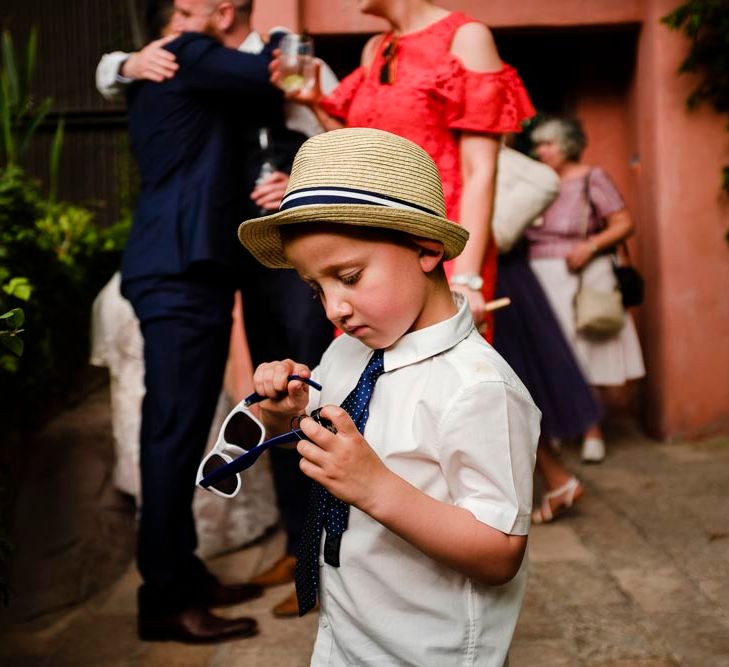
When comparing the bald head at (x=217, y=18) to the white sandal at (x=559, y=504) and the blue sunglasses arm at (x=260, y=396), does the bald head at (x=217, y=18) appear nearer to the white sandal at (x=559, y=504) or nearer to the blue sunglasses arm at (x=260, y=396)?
the blue sunglasses arm at (x=260, y=396)

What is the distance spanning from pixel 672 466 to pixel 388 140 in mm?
3599

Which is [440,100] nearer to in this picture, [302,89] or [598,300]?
[302,89]

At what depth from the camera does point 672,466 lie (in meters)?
4.55

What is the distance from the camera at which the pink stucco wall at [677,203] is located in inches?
195

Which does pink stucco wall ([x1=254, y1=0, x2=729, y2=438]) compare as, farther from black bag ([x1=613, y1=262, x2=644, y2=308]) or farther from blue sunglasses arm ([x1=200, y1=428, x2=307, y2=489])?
blue sunglasses arm ([x1=200, y1=428, x2=307, y2=489])

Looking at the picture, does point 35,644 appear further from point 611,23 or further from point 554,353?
point 611,23

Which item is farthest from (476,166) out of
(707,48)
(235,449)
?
(707,48)

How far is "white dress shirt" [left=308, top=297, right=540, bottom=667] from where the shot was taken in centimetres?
134

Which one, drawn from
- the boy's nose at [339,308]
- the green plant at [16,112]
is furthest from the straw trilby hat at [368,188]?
the green plant at [16,112]

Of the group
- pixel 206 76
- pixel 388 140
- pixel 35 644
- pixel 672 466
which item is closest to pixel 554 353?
pixel 672 466

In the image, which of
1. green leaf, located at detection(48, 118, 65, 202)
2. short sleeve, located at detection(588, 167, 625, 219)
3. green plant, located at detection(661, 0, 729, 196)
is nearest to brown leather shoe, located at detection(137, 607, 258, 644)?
green leaf, located at detection(48, 118, 65, 202)

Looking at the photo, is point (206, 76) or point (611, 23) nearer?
point (206, 76)

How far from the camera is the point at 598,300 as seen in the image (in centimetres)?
471

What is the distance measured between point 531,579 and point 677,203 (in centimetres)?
272
